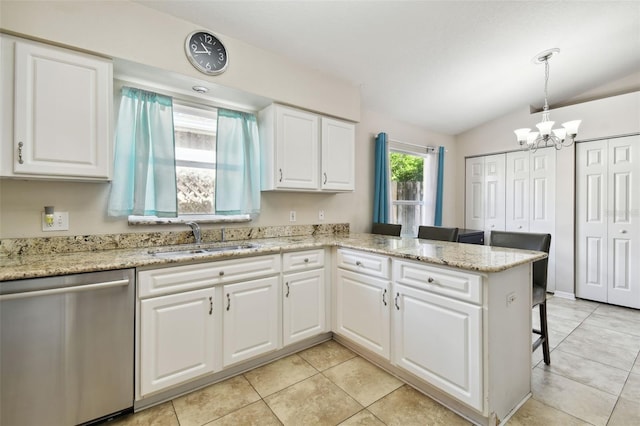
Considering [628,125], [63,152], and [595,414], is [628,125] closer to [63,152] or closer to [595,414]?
[595,414]

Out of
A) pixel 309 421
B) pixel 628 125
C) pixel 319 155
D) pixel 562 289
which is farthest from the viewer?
pixel 562 289

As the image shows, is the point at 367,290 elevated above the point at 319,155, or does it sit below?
below

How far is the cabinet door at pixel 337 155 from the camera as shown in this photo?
2846mm

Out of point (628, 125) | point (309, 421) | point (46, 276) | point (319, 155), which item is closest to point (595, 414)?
point (309, 421)

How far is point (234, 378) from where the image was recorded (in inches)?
79.2

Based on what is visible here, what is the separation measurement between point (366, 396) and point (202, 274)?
1.31 metres

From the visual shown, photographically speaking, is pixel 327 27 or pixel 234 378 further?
pixel 327 27

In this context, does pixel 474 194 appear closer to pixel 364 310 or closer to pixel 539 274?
pixel 539 274

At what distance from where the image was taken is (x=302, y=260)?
7.64 feet

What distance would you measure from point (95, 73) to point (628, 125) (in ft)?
17.2

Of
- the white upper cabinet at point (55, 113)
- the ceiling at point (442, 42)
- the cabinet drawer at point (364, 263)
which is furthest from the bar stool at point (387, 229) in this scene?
the white upper cabinet at point (55, 113)

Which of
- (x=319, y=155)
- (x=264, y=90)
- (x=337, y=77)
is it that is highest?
(x=337, y=77)

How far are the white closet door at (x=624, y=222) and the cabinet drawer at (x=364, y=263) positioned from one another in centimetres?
342

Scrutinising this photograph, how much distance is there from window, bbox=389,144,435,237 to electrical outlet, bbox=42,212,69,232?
3.47 meters
